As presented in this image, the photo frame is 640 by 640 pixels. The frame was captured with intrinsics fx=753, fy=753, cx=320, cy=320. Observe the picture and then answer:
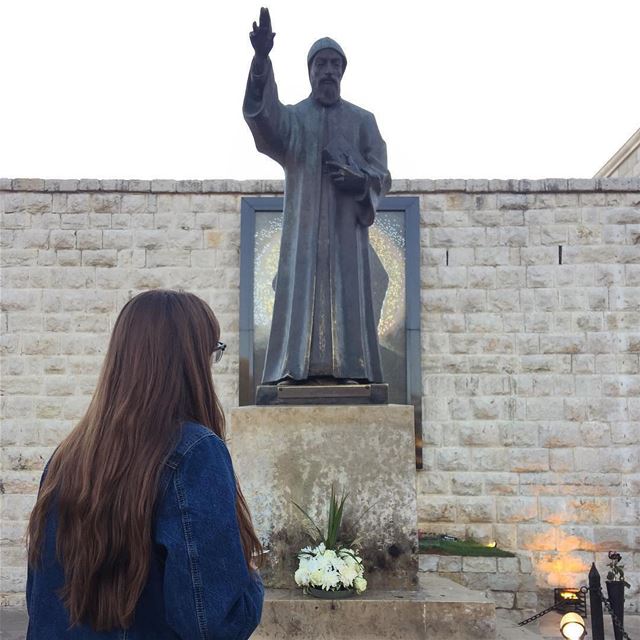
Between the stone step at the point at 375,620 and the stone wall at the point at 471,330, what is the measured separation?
15.4 ft

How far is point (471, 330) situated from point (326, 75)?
14.7 feet

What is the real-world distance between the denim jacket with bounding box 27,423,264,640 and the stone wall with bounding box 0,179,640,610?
6.78 meters

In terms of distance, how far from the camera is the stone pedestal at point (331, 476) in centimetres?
383

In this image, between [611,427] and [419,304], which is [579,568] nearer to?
[611,427]

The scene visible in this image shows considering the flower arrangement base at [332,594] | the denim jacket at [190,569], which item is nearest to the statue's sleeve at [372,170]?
the flower arrangement base at [332,594]

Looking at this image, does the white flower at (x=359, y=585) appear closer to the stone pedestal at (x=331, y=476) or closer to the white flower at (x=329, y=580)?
the white flower at (x=329, y=580)

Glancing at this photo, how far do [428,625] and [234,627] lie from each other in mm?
2252

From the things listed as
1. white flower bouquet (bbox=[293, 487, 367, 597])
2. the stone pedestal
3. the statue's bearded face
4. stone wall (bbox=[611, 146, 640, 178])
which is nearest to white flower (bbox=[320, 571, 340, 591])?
white flower bouquet (bbox=[293, 487, 367, 597])

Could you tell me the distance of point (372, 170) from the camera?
4.34 m

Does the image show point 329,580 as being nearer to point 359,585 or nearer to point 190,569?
point 359,585

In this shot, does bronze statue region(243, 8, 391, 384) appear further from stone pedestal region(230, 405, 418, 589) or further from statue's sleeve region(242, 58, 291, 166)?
stone pedestal region(230, 405, 418, 589)

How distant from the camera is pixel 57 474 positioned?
155 cm

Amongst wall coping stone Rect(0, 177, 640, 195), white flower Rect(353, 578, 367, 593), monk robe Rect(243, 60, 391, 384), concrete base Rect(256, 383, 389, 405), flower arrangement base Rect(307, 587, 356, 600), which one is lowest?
flower arrangement base Rect(307, 587, 356, 600)

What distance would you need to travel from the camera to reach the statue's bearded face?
4.36m
